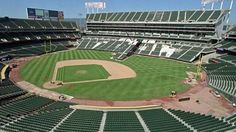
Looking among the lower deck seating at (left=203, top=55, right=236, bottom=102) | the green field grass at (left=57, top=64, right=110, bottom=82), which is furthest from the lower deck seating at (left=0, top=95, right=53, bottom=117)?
the lower deck seating at (left=203, top=55, right=236, bottom=102)

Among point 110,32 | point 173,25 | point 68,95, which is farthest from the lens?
point 110,32

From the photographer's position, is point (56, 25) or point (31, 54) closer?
point (31, 54)

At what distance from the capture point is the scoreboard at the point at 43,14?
12135 cm

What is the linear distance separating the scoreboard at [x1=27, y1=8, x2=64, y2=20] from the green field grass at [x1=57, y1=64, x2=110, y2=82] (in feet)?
216

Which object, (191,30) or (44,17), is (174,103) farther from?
(44,17)

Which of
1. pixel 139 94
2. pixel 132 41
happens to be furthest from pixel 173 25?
pixel 139 94

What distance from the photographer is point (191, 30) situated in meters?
99.7

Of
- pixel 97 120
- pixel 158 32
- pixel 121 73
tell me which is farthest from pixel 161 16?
A: pixel 97 120

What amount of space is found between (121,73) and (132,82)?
9743 millimetres

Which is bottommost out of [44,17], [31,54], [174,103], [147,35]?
[174,103]

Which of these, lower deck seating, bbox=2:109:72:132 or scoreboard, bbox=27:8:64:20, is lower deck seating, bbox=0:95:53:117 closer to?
lower deck seating, bbox=2:109:72:132

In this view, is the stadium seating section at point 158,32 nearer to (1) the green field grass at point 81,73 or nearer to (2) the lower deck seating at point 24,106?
(1) the green field grass at point 81,73

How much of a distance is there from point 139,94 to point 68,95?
1598cm

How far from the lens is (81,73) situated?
64812 mm
